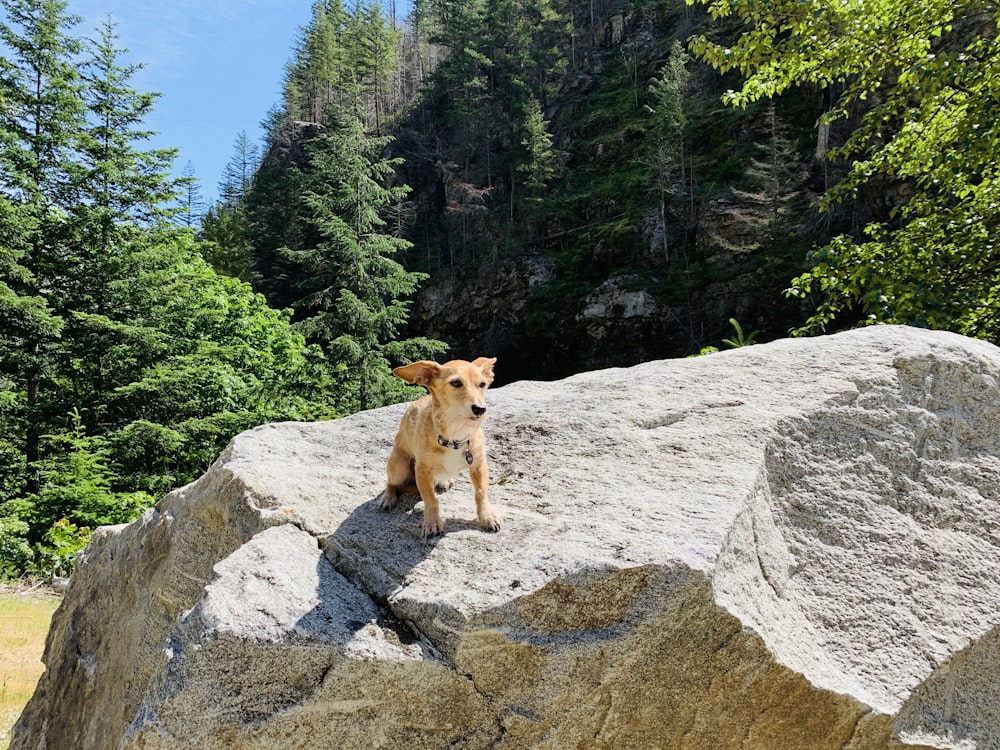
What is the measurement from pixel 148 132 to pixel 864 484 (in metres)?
21.2

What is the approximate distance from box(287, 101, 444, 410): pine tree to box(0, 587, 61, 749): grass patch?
9.49 metres

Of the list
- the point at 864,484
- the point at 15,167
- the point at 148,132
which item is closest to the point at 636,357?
the point at 148,132

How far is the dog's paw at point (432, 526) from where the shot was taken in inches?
145

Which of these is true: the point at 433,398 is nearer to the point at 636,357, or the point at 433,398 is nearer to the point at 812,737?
the point at 812,737

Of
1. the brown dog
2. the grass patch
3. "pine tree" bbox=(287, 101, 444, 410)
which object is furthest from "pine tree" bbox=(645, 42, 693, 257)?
the brown dog

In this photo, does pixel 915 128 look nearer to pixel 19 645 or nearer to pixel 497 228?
pixel 19 645

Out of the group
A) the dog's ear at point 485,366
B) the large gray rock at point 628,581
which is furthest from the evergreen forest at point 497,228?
the dog's ear at point 485,366

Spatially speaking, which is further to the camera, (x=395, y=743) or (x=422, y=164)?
(x=422, y=164)

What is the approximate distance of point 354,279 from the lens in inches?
858

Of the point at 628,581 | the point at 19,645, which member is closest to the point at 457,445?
the point at 628,581

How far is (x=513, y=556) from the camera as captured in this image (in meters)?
3.36

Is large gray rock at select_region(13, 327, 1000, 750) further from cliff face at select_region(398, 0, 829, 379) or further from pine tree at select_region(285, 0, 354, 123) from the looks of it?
pine tree at select_region(285, 0, 354, 123)

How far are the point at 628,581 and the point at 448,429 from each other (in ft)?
3.83

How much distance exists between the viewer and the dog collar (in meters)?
3.59
